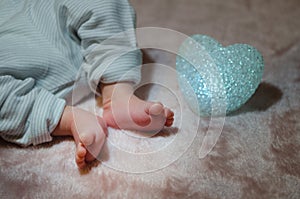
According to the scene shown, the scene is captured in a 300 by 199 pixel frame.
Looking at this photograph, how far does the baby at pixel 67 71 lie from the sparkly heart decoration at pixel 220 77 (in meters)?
0.09

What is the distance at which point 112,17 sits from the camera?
2.49 feet

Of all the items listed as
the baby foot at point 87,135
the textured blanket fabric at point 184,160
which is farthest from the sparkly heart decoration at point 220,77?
the baby foot at point 87,135

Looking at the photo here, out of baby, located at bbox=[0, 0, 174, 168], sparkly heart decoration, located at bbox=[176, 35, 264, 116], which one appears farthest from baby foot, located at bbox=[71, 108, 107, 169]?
sparkly heart decoration, located at bbox=[176, 35, 264, 116]

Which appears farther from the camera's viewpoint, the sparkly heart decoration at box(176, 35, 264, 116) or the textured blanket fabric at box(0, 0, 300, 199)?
the sparkly heart decoration at box(176, 35, 264, 116)

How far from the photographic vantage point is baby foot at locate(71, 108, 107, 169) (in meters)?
0.63

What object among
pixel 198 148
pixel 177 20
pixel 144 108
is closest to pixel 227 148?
pixel 198 148

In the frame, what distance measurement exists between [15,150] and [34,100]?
94mm

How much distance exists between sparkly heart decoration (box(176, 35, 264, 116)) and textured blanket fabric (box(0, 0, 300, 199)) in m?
0.03

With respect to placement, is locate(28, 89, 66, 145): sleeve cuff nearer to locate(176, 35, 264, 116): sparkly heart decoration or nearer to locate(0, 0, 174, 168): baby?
locate(0, 0, 174, 168): baby

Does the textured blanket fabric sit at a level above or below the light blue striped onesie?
below

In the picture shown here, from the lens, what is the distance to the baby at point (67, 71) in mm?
670

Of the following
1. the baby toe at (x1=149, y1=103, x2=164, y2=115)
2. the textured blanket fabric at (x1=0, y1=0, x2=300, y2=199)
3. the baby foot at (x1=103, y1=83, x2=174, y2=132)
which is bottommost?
the textured blanket fabric at (x1=0, y1=0, x2=300, y2=199)

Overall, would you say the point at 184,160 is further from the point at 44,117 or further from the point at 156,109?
the point at 44,117

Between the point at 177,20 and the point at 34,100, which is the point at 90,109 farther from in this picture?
the point at 177,20
